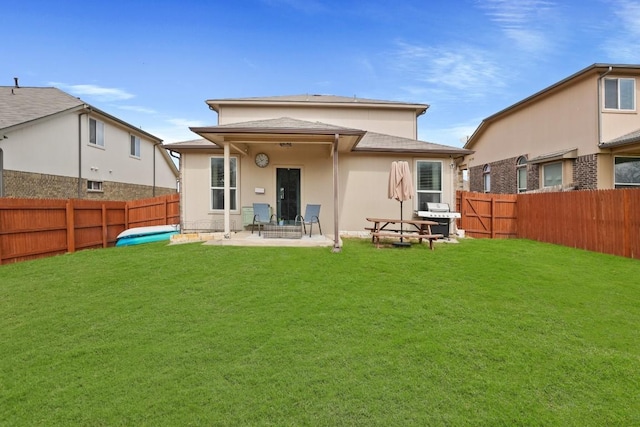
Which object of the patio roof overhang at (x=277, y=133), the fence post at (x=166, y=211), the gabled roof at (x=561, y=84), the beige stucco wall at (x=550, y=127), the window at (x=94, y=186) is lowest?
the fence post at (x=166, y=211)

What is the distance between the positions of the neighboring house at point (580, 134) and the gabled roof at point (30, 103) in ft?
75.3

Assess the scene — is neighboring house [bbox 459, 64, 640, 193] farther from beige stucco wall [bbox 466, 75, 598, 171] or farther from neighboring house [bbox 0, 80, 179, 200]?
neighboring house [bbox 0, 80, 179, 200]

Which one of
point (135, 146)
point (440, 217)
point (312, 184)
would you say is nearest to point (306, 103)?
point (312, 184)

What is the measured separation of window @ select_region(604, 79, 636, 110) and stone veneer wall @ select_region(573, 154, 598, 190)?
214 cm

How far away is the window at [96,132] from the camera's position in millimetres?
16594

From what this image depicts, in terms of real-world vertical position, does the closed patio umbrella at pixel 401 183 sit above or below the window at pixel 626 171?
below

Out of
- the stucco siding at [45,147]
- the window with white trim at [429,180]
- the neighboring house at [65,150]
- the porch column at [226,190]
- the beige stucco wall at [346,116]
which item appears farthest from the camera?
the beige stucco wall at [346,116]

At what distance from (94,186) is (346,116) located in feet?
45.8

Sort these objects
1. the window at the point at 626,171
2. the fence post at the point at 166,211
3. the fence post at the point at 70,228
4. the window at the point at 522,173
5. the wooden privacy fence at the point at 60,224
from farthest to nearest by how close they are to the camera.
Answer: the window at the point at 522,173
the fence post at the point at 166,211
the window at the point at 626,171
the fence post at the point at 70,228
the wooden privacy fence at the point at 60,224

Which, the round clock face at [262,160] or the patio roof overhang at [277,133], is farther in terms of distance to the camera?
the round clock face at [262,160]

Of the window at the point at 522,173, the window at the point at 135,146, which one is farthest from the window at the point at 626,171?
the window at the point at 135,146

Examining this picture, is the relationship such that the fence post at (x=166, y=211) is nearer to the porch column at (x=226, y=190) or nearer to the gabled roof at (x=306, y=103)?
the gabled roof at (x=306, y=103)

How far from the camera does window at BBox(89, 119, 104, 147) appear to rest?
16.6 meters

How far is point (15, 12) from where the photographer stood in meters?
13.5
